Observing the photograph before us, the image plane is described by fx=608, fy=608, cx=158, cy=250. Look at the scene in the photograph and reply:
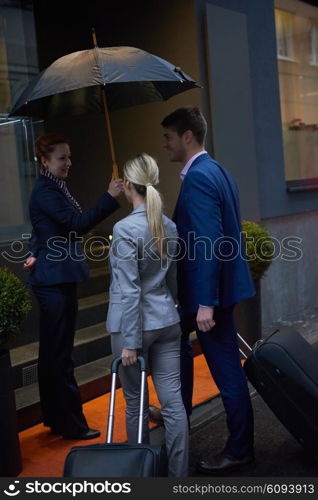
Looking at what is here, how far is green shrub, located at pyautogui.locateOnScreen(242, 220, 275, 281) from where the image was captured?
19.7 ft

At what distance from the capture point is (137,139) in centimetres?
763

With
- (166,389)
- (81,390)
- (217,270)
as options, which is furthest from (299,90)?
(166,389)

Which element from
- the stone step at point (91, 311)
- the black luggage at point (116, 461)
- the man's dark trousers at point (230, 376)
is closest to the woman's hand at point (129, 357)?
the black luggage at point (116, 461)

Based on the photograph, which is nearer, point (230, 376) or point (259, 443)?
point (230, 376)

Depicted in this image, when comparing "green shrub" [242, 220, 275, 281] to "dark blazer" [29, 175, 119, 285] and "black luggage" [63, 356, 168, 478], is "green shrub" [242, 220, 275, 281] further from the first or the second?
"black luggage" [63, 356, 168, 478]

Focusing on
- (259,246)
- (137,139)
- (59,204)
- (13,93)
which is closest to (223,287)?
(59,204)

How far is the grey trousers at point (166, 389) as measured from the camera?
328cm

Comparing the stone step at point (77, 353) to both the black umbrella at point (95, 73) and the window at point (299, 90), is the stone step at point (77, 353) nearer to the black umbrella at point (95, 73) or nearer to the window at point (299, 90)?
the black umbrella at point (95, 73)

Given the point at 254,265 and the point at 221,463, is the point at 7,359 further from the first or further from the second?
the point at 254,265

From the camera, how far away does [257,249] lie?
6.04 metres

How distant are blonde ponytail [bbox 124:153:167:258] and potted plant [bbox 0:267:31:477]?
1.02 metres

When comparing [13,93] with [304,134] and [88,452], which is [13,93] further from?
[304,134]

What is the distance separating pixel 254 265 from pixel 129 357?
3.16 m

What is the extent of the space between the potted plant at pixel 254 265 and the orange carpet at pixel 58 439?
1.07 meters
